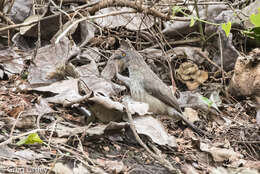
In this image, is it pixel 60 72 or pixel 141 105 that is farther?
pixel 60 72

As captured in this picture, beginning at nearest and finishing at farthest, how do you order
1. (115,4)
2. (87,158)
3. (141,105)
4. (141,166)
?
(87,158) < (141,166) < (141,105) < (115,4)

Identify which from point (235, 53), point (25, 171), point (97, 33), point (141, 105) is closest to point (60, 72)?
point (141, 105)

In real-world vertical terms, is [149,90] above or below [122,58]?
below

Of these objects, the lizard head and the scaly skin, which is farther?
the lizard head

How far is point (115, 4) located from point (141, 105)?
1.91m

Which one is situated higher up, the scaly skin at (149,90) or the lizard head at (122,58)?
the lizard head at (122,58)

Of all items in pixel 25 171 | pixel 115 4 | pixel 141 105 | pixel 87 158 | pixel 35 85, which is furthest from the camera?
pixel 115 4

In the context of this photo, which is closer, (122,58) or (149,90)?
(149,90)

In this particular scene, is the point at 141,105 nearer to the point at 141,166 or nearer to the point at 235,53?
the point at 141,166

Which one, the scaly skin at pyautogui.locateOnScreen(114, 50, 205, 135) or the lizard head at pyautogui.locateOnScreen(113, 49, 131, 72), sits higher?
the lizard head at pyautogui.locateOnScreen(113, 49, 131, 72)

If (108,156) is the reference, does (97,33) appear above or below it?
above

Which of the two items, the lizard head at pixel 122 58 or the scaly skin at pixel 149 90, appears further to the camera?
the lizard head at pixel 122 58

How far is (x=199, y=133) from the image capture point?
4516 millimetres

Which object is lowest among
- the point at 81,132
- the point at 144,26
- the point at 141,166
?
the point at 141,166
